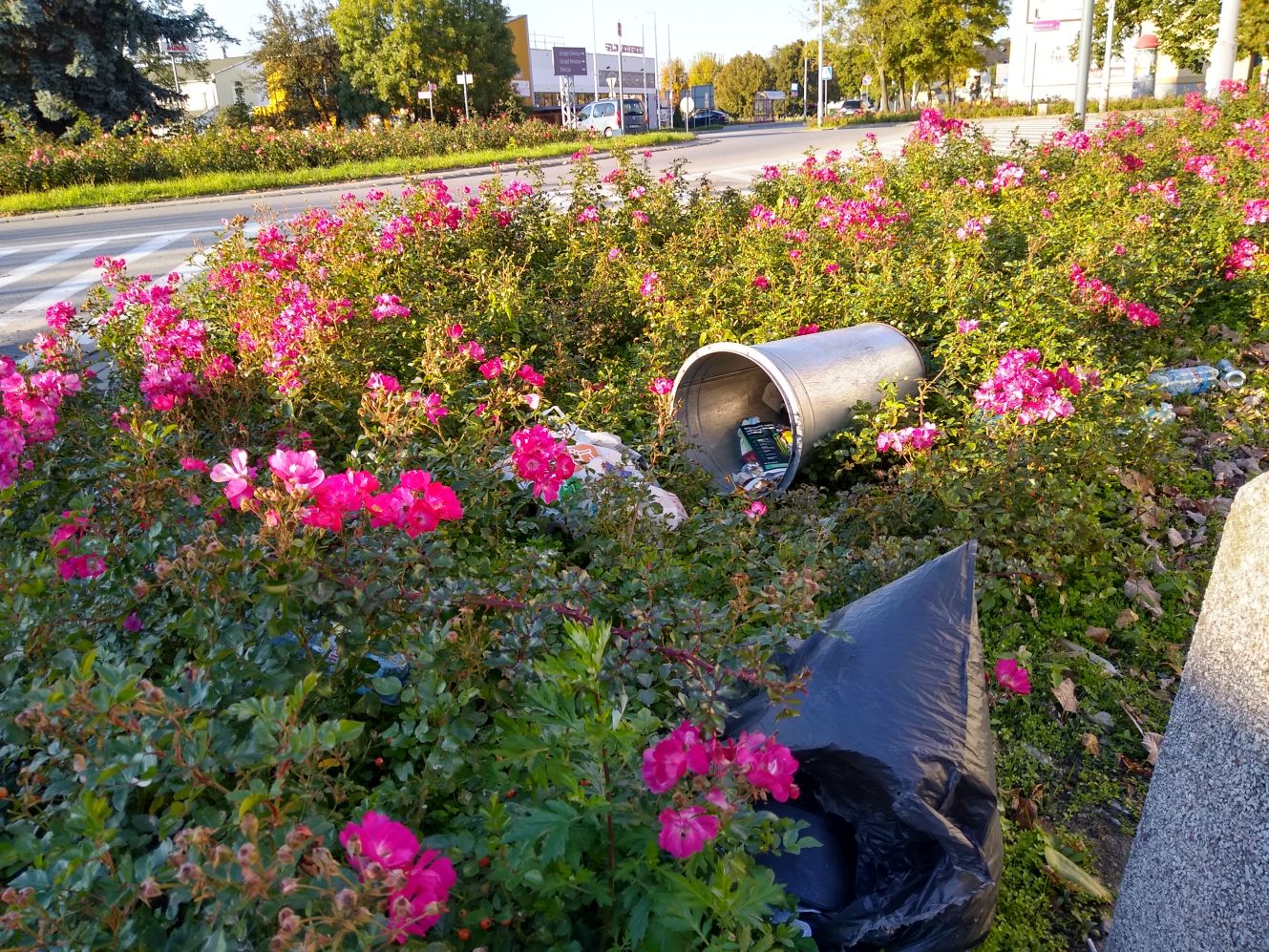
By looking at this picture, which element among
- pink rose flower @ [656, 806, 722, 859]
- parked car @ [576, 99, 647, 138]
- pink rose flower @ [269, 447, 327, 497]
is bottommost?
pink rose flower @ [656, 806, 722, 859]

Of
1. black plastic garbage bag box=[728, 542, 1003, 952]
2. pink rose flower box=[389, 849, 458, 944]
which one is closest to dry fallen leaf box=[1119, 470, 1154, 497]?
black plastic garbage bag box=[728, 542, 1003, 952]

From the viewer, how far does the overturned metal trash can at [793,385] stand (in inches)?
160

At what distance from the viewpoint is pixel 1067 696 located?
293 cm

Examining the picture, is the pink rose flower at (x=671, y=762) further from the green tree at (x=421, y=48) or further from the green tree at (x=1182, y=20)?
the green tree at (x=421, y=48)

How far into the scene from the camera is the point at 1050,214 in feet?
23.2

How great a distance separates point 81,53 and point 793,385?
25031 millimetres

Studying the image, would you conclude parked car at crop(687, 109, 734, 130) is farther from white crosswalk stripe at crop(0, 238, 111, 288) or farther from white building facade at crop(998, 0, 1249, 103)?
white crosswalk stripe at crop(0, 238, 111, 288)

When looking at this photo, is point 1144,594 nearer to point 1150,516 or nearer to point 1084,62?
point 1150,516

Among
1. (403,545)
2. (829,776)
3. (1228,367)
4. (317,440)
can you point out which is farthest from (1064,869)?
(1228,367)

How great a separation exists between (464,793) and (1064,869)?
1601mm

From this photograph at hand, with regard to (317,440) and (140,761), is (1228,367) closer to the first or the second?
(317,440)

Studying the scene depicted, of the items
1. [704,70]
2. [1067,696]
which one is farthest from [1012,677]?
[704,70]

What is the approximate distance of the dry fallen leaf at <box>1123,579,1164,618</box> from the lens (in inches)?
132

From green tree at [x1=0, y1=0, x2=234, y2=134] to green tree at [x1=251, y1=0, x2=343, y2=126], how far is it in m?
13.9
